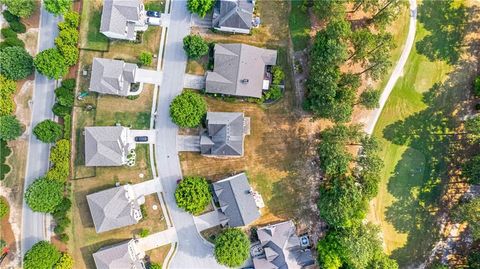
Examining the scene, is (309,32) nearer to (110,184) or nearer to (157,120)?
(157,120)

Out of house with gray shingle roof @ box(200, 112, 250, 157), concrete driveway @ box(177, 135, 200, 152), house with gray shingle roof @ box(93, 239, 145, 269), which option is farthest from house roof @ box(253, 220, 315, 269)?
house with gray shingle roof @ box(93, 239, 145, 269)

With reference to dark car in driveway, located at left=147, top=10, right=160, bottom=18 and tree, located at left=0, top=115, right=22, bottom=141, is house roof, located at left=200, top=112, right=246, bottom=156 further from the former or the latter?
tree, located at left=0, top=115, right=22, bottom=141

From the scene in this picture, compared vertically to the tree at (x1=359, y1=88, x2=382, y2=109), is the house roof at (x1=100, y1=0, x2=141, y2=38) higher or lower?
higher

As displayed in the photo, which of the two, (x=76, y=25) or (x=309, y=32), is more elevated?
(x=309, y=32)

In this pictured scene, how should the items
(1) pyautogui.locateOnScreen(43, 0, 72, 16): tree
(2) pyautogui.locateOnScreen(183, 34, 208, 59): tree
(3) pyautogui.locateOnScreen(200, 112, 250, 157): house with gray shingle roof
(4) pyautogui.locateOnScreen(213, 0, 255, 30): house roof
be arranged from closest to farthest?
(1) pyautogui.locateOnScreen(43, 0, 72, 16): tree, (3) pyautogui.locateOnScreen(200, 112, 250, 157): house with gray shingle roof, (2) pyautogui.locateOnScreen(183, 34, 208, 59): tree, (4) pyautogui.locateOnScreen(213, 0, 255, 30): house roof

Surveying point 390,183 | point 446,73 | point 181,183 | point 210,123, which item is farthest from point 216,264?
point 446,73

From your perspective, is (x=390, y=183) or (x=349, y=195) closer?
(x=349, y=195)

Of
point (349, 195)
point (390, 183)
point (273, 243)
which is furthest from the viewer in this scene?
point (390, 183)
